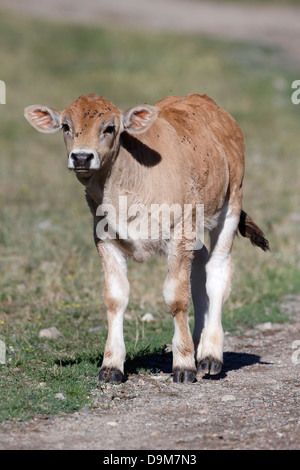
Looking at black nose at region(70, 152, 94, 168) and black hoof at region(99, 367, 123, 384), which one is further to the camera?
black hoof at region(99, 367, 123, 384)

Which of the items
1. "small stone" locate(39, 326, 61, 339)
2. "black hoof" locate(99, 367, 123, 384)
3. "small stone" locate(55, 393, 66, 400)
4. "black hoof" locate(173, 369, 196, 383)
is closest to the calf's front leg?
"black hoof" locate(99, 367, 123, 384)

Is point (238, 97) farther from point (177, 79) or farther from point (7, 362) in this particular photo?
point (7, 362)

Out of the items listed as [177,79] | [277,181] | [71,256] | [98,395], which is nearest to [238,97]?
[177,79]

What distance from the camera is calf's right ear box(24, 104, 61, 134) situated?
7.75 m

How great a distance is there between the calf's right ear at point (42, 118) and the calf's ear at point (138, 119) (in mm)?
584

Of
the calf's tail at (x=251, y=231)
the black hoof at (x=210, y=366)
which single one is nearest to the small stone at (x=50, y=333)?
the black hoof at (x=210, y=366)

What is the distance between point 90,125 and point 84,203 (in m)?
9.13

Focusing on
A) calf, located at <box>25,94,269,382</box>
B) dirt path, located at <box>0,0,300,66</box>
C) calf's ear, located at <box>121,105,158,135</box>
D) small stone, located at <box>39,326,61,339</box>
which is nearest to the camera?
calf, located at <box>25,94,269,382</box>

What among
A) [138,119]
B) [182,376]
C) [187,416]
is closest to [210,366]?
[182,376]

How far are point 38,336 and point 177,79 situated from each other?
20.1 meters

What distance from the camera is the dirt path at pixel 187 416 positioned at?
615 cm

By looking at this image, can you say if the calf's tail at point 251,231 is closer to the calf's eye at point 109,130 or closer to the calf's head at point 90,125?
the calf's head at point 90,125

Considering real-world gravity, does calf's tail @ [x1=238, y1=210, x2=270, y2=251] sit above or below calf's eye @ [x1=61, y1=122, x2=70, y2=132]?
below

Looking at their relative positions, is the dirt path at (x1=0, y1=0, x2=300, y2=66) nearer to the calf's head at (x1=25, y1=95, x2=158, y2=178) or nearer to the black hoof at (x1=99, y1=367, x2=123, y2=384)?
the calf's head at (x1=25, y1=95, x2=158, y2=178)
